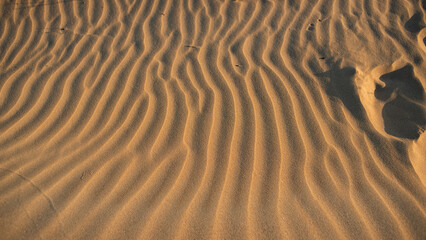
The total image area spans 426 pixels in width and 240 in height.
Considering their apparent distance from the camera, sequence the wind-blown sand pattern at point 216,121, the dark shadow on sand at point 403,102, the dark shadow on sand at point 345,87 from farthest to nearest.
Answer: the dark shadow on sand at point 345,87 → the dark shadow on sand at point 403,102 → the wind-blown sand pattern at point 216,121

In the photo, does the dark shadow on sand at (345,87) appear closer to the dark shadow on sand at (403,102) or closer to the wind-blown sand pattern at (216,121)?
the wind-blown sand pattern at (216,121)

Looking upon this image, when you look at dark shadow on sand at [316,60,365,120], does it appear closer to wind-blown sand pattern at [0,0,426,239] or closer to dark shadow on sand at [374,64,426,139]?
wind-blown sand pattern at [0,0,426,239]

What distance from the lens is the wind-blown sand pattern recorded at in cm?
171

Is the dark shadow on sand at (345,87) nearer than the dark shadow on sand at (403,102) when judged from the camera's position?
No

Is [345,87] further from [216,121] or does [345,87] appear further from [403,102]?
[216,121]

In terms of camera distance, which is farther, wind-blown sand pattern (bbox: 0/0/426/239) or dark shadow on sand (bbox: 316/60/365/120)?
dark shadow on sand (bbox: 316/60/365/120)

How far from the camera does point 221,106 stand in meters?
2.37

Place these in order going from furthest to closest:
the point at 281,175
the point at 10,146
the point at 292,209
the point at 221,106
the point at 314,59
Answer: the point at 314,59
the point at 221,106
the point at 10,146
the point at 281,175
the point at 292,209

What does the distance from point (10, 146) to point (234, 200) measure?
189 cm

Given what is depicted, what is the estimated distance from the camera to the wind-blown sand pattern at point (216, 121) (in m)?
1.71

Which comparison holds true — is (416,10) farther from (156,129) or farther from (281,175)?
(156,129)

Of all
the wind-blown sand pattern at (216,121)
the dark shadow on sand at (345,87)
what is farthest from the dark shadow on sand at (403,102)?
the dark shadow on sand at (345,87)

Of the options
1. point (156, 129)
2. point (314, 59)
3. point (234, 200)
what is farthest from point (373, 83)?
point (156, 129)

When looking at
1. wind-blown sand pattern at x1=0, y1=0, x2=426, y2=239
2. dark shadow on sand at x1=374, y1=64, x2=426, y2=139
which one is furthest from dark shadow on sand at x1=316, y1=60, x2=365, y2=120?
dark shadow on sand at x1=374, y1=64, x2=426, y2=139
